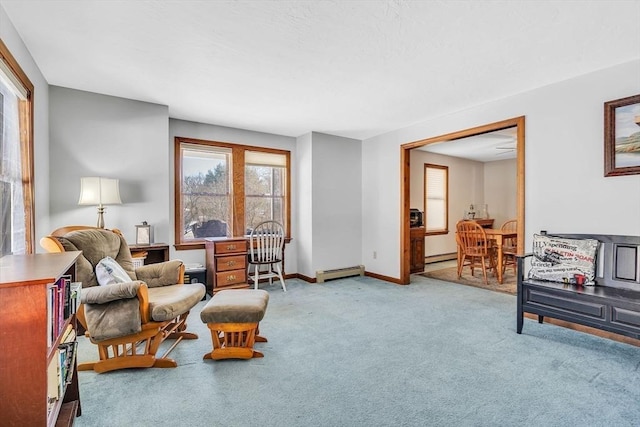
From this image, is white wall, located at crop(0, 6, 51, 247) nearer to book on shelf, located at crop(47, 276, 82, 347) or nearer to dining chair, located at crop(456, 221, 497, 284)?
book on shelf, located at crop(47, 276, 82, 347)

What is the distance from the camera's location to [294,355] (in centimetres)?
241

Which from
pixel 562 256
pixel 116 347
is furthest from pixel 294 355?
pixel 562 256

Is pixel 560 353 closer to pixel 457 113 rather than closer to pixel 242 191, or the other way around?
pixel 457 113

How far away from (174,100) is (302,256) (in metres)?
2.88

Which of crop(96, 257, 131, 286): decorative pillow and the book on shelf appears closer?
the book on shelf

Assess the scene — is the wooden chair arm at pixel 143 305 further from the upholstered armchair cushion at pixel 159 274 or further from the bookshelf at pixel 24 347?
the bookshelf at pixel 24 347

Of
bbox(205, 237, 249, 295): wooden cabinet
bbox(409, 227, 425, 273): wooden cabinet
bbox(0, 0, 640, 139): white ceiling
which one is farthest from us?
bbox(409, 227, 425, 273): wooden cabinet

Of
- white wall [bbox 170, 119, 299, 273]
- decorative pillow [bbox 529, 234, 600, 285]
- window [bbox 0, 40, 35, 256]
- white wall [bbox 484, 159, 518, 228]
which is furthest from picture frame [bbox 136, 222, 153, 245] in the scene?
white wall [bbox 484, 159, 518, 228]

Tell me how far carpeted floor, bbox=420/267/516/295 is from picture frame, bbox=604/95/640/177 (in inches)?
80.8

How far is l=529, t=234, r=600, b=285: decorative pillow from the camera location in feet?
8.92

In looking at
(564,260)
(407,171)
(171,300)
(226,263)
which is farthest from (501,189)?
(171,300)

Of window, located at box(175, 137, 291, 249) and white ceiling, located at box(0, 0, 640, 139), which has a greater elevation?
white ceiling, located at box(0, 0, 640, 139)

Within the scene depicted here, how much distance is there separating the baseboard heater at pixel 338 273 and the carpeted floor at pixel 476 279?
3.67 feet

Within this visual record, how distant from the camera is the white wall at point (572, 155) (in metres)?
2.70
